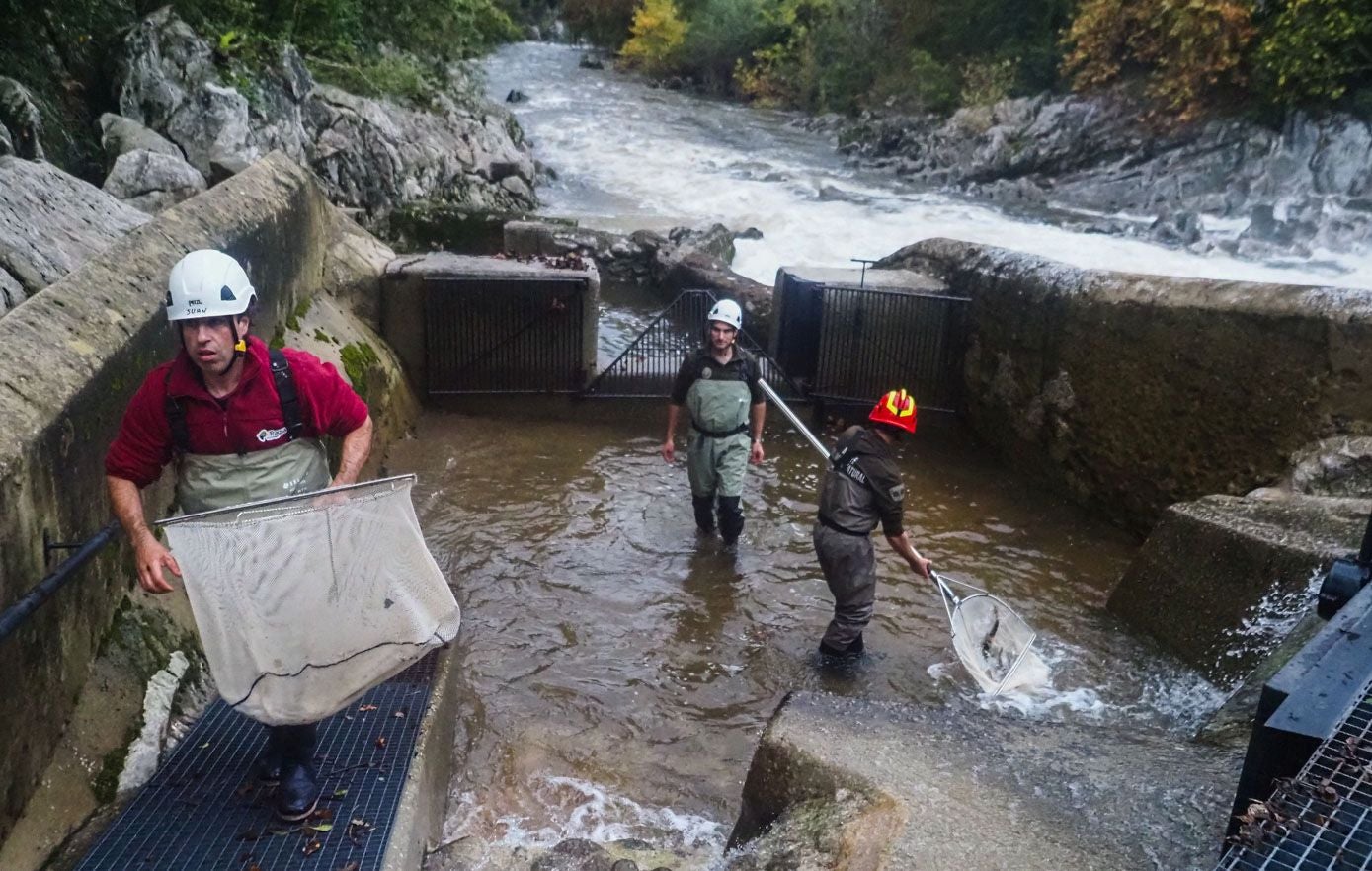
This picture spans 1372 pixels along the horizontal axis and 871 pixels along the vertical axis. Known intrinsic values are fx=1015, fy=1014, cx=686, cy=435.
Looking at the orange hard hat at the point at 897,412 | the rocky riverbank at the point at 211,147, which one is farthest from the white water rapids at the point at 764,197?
the orange hard hat at the point at 897,412

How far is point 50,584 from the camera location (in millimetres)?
2898

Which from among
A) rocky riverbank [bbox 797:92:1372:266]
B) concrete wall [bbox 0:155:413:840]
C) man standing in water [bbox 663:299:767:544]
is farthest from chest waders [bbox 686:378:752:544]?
rocky riverbank [bbox 797:92:1372:266]

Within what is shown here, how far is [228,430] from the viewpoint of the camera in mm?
3086

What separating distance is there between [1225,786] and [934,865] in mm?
1105

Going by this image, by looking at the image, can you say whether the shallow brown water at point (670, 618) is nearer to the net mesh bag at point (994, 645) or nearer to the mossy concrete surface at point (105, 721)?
the net mesh bag at point (994, 645)

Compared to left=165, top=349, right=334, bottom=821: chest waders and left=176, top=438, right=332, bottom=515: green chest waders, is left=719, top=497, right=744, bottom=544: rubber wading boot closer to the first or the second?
left=165, top=349, right=334, bottom=821: chest waders

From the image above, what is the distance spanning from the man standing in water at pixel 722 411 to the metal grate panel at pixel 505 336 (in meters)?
2.55

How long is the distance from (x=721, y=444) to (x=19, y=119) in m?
6.11

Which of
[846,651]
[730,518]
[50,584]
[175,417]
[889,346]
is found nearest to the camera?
[50,584]

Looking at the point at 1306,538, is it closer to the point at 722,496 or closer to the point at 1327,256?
the point at 722,496

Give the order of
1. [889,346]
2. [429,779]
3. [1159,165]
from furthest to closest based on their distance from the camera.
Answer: [1159,165] → [889,346] → [429,779]

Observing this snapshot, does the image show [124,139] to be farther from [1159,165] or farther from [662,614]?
[1159,165]

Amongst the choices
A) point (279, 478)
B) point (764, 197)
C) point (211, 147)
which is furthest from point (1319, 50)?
point (279, 478)

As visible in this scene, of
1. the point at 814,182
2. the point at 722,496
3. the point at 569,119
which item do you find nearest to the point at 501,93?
the point at 569,119
